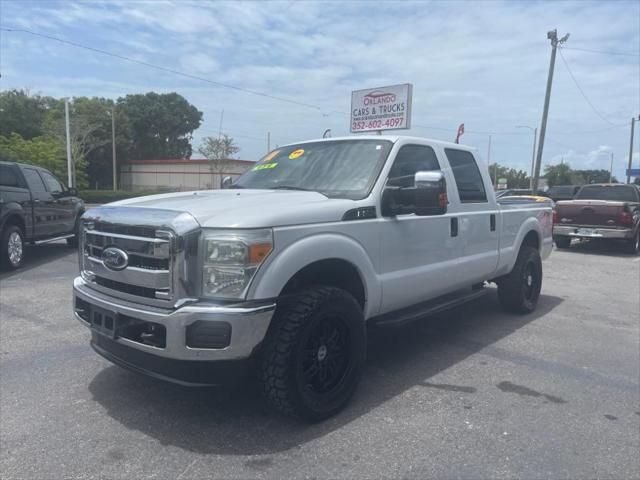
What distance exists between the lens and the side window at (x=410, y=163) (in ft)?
14.3

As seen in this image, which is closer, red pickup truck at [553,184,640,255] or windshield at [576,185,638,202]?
red pickup truck at [553,184,640,255]

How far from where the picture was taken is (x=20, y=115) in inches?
1860

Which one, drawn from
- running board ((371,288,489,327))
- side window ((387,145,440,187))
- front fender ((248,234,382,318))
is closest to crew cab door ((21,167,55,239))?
side window ((387,145,440,187))

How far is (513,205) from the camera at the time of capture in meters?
6.35

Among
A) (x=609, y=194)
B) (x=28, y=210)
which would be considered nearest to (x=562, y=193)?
(x=609, y=194)

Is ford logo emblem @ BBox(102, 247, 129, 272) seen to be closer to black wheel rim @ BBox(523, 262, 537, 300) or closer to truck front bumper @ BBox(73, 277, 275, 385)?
truck front bumper @ BBox(73, 277, 275, 385)

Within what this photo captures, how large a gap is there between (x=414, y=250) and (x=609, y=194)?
12204 mm

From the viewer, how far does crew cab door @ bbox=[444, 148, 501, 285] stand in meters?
5.13

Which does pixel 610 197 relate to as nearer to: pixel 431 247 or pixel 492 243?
pixel 492 243

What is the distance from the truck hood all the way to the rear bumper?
11.1 metres

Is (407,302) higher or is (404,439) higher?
(407,302)

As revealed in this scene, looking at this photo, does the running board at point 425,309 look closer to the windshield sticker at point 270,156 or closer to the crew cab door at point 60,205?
the windshield sticker at point 270,156

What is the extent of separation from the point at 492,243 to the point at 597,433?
247 cm

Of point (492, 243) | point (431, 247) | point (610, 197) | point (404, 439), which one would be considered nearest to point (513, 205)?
point (492, 243)
